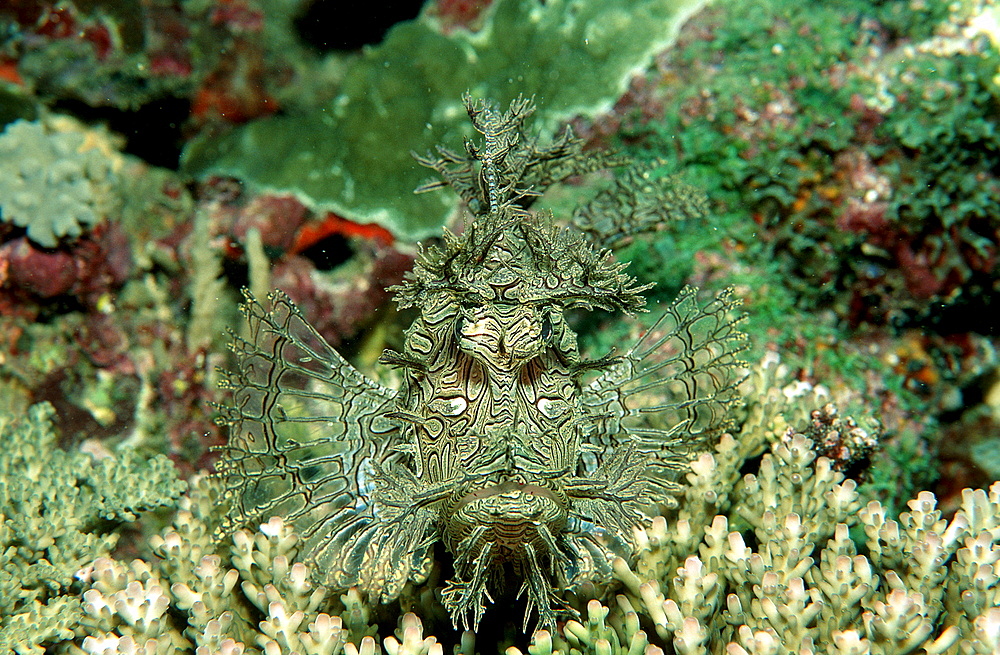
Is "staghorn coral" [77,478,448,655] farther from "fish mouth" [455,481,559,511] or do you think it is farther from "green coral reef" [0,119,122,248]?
"green coral reef" [0,119,122,248]

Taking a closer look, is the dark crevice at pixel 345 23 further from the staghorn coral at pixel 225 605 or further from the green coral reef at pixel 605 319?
the staghorn coral at pixel 225 605

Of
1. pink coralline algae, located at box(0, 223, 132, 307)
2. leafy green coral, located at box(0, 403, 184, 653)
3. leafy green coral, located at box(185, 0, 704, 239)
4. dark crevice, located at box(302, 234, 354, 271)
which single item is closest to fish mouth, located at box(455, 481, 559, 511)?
leafy green coral, located at box(0, 403, 184, 653)

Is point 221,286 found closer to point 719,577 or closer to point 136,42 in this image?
point 136,42

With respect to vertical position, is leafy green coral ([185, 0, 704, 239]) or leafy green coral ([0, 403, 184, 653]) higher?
leafy green coral ([185, 0, 704, 239])

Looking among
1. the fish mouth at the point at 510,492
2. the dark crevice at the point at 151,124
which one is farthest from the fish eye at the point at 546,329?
the dark crevice at the point at 151,124

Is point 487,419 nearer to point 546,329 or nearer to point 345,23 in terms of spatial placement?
point 546,329

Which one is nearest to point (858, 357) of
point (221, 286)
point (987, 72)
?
point (987, 72)
